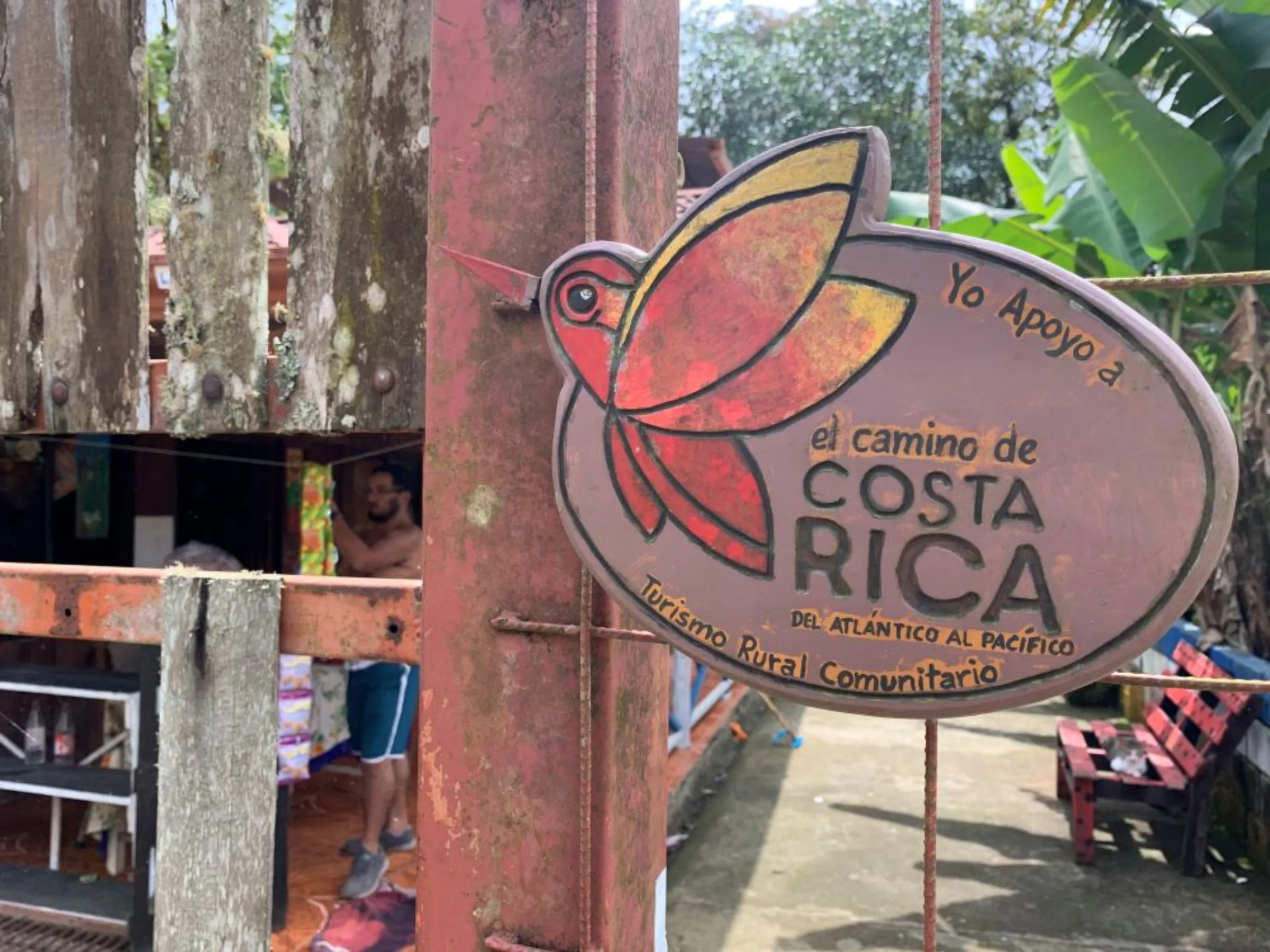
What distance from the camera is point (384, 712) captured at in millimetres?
4062

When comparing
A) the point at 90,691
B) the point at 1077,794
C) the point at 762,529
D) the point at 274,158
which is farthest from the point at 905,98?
the point at 762,529

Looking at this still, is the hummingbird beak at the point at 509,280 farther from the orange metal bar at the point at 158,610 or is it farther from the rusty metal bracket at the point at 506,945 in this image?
the rusty metal bracket at the point at 506,945

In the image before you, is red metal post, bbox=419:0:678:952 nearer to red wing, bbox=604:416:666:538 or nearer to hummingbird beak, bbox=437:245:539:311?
hummingbird beak, bbox=437:245:539:311

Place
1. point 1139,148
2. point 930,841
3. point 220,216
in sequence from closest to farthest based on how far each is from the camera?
point 930,841 → point 220,216 → point 1139,148

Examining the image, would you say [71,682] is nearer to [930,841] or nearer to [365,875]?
[365,875]

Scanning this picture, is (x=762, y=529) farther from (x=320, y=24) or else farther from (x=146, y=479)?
(x=146, y=479)

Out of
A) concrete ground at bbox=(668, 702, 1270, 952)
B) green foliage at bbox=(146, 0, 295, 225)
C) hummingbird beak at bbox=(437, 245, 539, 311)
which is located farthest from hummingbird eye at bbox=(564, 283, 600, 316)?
concrete ground at bbox=(668, 702, 1270, 952)

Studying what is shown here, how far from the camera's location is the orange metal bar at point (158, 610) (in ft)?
5.20

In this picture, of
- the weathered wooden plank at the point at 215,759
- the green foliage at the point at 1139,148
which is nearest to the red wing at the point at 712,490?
the weathered wooden plank at the point at 215,759

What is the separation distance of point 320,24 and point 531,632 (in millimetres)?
1144

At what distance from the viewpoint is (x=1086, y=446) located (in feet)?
3.19

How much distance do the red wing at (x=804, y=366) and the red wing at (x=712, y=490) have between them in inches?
0.8

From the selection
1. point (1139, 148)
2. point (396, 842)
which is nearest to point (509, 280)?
point (396, 842)

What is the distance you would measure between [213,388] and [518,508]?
761 mm
